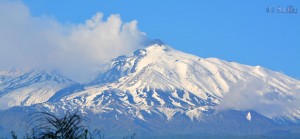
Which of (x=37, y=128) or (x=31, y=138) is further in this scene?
(x=31, y=138)

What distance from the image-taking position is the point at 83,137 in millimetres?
23031

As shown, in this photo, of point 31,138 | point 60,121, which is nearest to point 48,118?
point 60,121

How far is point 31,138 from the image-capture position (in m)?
22.9

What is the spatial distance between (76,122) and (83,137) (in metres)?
1.04

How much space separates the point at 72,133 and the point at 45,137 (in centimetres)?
69

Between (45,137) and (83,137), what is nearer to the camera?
(45,137)

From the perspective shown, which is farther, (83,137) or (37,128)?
(83,137)

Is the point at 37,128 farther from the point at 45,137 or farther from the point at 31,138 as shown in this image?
the point at 31,138

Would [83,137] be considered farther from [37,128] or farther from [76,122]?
[37,128]

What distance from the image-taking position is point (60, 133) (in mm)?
21219

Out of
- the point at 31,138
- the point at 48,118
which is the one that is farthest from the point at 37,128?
the point at 31,138

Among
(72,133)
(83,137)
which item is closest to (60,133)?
(72,133)

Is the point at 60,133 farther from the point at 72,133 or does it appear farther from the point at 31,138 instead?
the point at 31,138

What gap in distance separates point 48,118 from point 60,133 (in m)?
0.51
